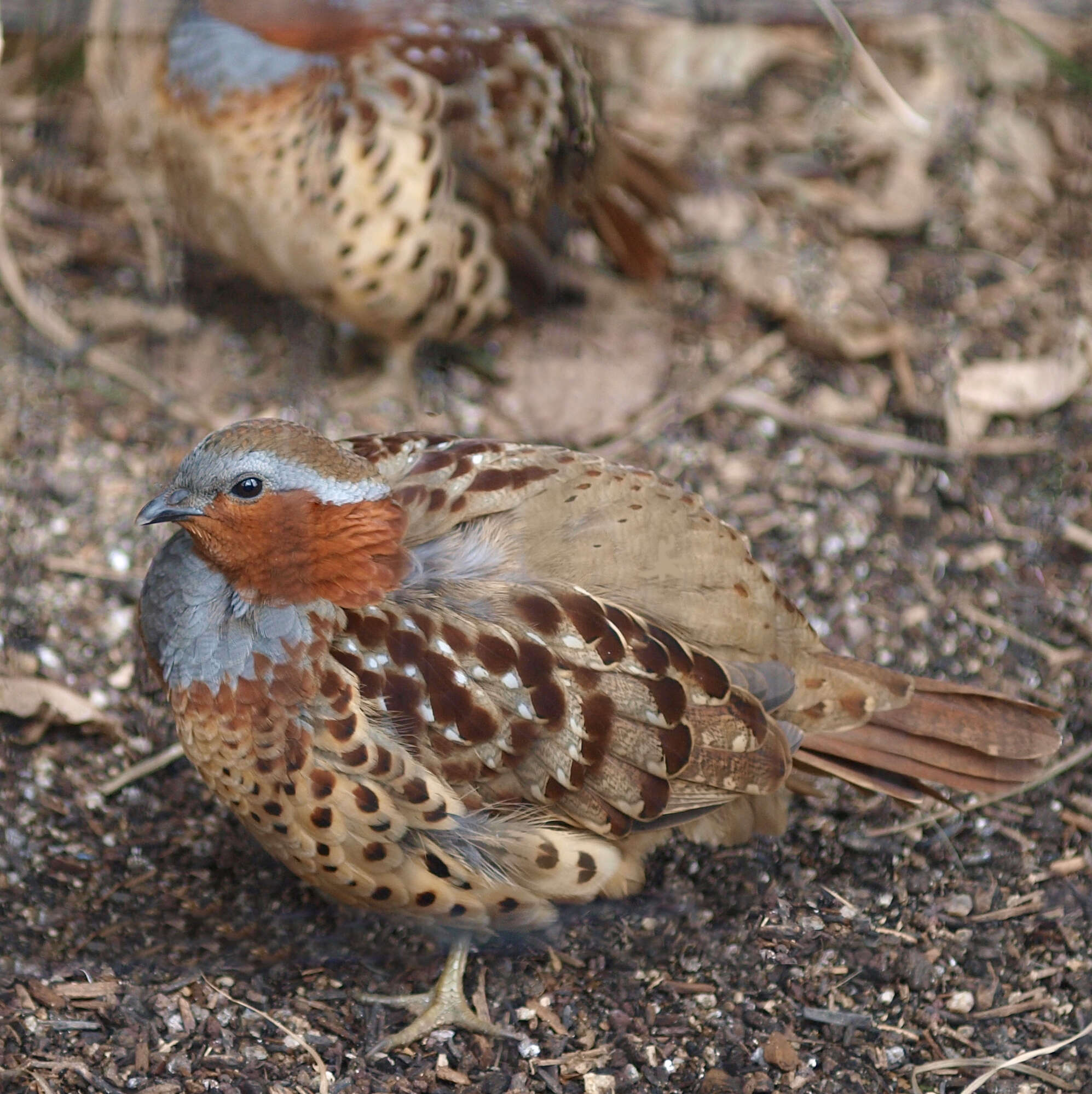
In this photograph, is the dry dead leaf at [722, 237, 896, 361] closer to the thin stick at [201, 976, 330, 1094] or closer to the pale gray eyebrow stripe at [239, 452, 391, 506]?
the pale gray eyebrow stripe at [239, 452, 391, 506]

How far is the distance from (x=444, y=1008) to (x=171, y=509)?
1.19 metres

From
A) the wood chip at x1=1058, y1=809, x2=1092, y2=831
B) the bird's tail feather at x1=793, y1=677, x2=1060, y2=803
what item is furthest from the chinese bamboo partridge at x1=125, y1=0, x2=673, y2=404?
the wood chip at x1=1058, y1=809, x2=1092, y2=831

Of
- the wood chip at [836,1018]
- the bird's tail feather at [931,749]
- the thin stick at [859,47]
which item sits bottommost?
the wood chip at [836,1018]

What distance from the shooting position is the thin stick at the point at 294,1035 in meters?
2.64

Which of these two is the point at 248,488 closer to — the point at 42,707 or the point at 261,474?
the point at 261,474

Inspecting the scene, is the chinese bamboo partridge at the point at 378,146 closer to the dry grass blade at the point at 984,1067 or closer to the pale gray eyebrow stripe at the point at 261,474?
the pale gray eyebrow stripe at the point at 261,474

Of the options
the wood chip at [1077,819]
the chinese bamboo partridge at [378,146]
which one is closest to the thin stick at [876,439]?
the chinese bamboo partridge at [378,146]

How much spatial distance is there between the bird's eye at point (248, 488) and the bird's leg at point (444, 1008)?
1069mm

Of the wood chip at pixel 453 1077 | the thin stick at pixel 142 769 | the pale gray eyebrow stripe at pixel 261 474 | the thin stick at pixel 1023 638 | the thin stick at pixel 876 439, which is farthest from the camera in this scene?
the thin stick at pixel 876 439

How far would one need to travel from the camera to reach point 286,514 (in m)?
2.64

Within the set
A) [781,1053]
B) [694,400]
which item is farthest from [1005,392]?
[781,1053]

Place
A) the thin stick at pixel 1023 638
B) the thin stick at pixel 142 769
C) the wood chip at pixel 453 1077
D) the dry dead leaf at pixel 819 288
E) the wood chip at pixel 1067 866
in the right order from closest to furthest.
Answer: the wood chip at pixel 453 1077, the wood chip at pixel 1067 866, the thin stick at pixel 142 769, the thin stick at pixel 1023 638, the dry dead leaf at pixel 819 288

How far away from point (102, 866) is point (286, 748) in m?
0.77

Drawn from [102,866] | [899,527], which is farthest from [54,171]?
[899,527]
